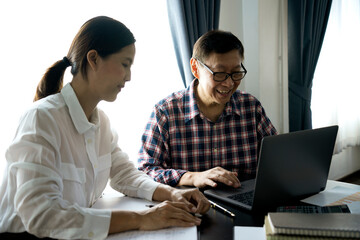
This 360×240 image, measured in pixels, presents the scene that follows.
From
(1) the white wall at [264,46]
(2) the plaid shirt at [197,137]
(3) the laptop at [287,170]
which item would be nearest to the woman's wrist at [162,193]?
(3) the laptop at [287,170]

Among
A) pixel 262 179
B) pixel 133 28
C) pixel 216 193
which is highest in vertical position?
pixel 133 28

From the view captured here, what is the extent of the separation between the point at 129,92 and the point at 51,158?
3.53ft

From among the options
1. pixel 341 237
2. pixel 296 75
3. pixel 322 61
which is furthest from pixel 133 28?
pixel 322 61

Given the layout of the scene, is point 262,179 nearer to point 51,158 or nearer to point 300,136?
point 300,136

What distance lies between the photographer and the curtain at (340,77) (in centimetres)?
355

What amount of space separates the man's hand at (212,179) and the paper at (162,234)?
37cm

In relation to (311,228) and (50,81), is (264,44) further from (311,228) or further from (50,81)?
(311,228)

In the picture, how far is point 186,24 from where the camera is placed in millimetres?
2039

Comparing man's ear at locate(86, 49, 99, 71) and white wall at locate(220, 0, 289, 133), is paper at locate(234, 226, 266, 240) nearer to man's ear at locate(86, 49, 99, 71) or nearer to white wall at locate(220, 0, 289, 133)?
man's ear at locate(86, 49, 99, 71)

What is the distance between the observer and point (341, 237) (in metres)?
0.69

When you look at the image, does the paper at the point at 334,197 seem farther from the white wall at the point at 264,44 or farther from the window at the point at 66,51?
the white wall at the point at 264,44

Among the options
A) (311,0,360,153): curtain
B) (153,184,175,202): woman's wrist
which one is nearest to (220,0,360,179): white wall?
(311,0,360,153): curtain

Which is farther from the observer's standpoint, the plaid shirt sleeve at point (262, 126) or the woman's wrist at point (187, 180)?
the plaid shirt sleeve at point (262, 126)

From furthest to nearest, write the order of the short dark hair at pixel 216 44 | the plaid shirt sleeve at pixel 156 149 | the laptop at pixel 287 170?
the short dark hair at pixel 216 44, the plaid shirt sleeve at pixel 156 149, the laptop at pixel 287 170
